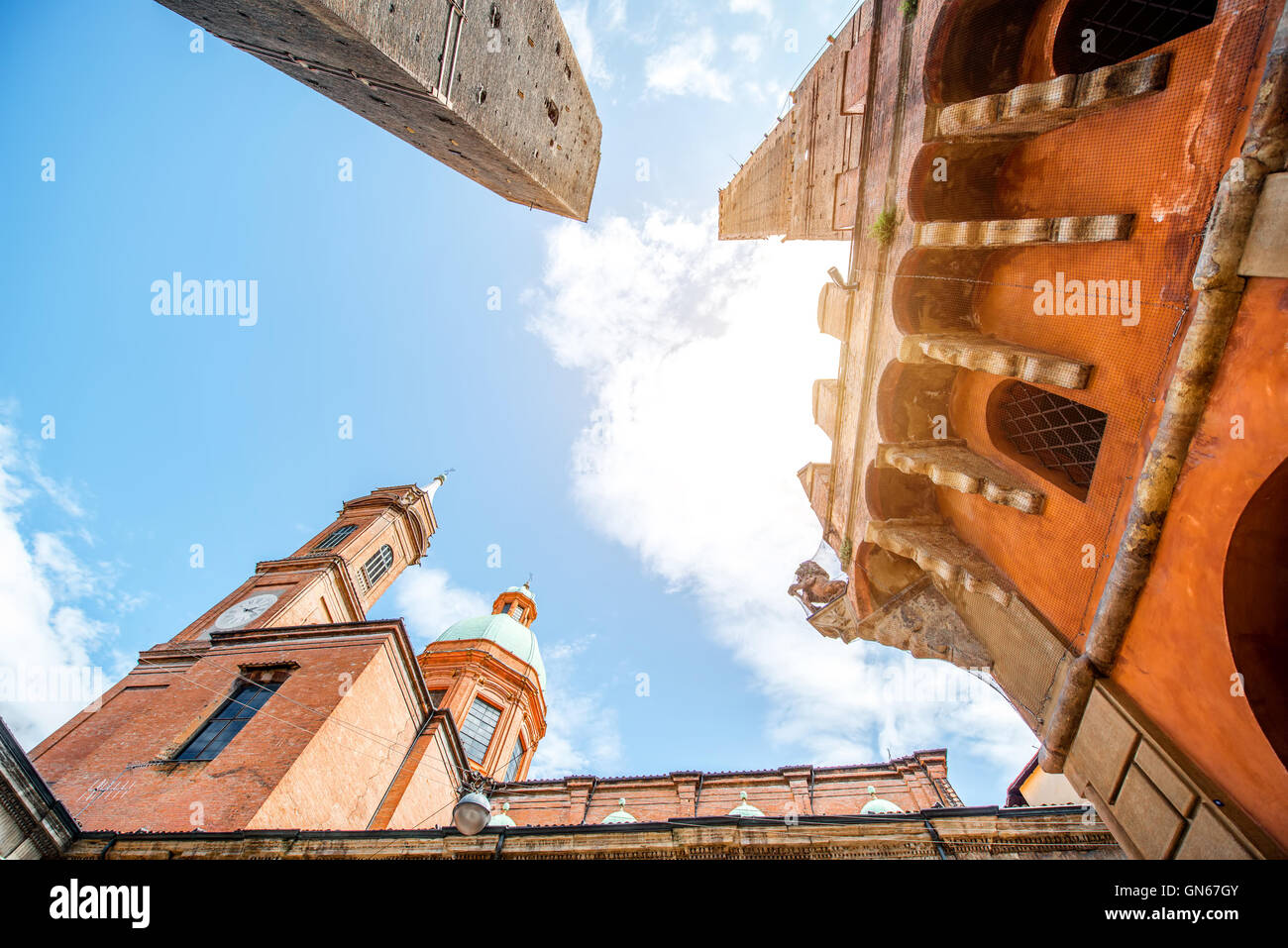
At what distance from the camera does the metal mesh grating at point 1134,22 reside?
5.46 meters

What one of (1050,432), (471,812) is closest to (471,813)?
(471,812)

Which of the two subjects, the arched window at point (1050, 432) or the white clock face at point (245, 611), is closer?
the arched window at point (1050, 432)

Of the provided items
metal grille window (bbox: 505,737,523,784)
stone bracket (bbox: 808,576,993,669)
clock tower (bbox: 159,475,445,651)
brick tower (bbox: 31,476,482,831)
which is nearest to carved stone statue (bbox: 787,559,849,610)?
stone bracket (bbox: 808,576,993,669)

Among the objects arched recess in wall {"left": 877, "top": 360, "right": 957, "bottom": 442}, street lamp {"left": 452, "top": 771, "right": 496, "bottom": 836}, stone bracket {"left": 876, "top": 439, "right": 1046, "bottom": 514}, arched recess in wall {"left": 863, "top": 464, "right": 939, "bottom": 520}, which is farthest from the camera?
arched recess in wall {"left": 863, "top": 464, "right": 939, "bottom": 520}

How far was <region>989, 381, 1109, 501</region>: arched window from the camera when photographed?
21.4 ft

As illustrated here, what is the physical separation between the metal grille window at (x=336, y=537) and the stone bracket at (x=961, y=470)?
24.3m

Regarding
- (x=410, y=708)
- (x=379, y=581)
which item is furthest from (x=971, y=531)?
(x=379, y=581)

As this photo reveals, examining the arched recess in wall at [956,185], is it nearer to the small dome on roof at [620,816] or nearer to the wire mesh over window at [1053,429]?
the wire mesh over window at [1053,429]

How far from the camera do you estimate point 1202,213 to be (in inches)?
183

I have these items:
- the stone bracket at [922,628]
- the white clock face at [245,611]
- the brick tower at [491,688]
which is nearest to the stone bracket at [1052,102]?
the stone bracket at [922,628]

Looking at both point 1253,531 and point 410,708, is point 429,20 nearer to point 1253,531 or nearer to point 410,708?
point 1253,531

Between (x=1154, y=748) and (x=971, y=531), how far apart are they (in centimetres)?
395

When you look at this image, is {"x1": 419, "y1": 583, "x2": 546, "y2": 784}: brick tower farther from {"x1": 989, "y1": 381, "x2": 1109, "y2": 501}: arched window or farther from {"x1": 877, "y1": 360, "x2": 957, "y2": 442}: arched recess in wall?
{"x1": 989, "y1": 381, "x2": 1109, "y2": 501}: arched window

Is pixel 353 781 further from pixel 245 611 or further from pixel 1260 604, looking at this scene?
pixel 1260 604
